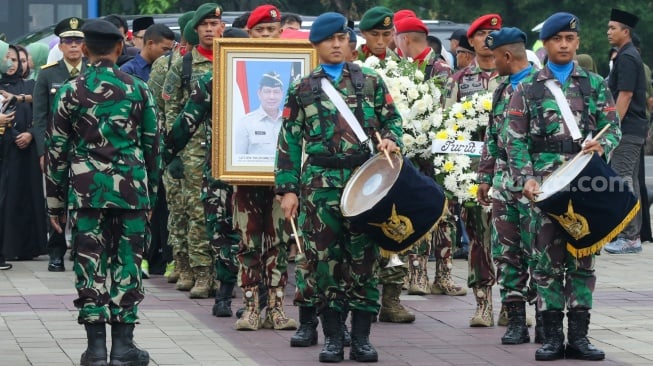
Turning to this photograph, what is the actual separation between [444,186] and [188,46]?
245 centimetres

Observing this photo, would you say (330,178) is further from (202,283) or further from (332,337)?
(202,283)

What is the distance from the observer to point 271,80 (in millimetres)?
10969

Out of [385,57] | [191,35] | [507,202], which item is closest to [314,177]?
[507,202]

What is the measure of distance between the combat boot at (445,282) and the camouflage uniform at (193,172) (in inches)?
72.5

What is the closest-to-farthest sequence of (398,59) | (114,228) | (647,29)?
(114,228) → (398,59) → (647,29)

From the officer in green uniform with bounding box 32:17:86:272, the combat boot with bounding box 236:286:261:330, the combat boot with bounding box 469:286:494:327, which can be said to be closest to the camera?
the combat boot with bounding box 236:286:261:330

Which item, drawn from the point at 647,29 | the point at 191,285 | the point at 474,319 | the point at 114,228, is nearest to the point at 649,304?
the point at 474,319

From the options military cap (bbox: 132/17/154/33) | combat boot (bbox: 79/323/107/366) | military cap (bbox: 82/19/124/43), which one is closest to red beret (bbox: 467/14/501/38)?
military cap (bbox: 82/19/124/43)

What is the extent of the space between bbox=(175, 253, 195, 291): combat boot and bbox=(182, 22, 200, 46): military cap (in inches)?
73.6

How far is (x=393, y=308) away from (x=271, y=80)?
184 cm

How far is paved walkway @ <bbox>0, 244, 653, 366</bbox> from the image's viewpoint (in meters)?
9.51

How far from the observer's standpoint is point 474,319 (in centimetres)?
1095

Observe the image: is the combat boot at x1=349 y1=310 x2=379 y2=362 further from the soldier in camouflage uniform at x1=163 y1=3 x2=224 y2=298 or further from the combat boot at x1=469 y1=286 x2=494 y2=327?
the soldier in camouflage uniform at x1=163 y1=3 x2=224 y2=298

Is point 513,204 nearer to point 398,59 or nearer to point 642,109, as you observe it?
point 398,59
